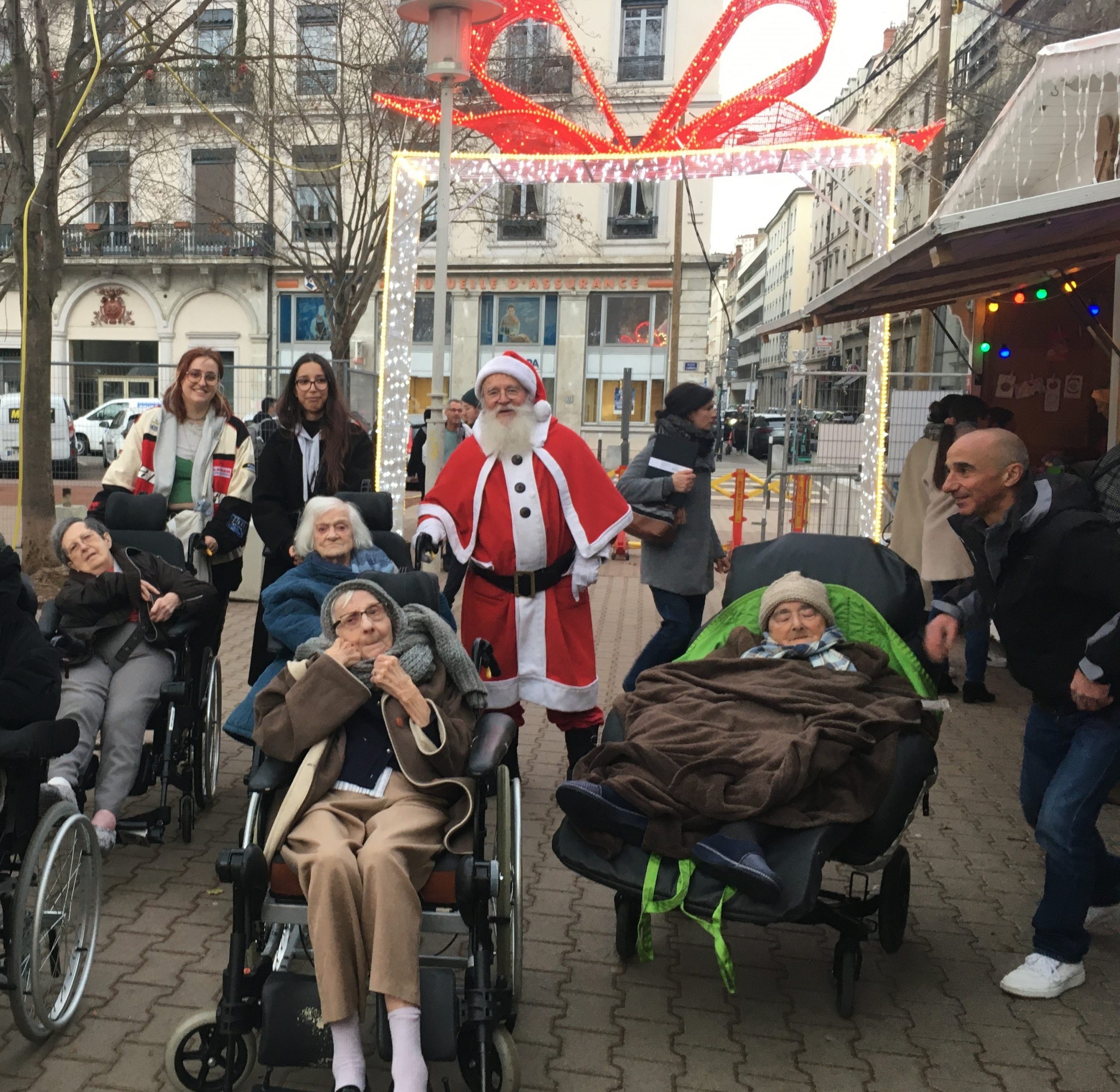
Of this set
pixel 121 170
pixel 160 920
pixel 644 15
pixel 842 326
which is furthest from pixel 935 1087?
pixel 842 326

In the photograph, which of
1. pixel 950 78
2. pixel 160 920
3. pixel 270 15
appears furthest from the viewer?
pixel 950 78

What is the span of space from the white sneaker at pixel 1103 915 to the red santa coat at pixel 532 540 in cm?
197

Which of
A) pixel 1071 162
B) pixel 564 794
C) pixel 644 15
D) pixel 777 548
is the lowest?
pixel 564 794

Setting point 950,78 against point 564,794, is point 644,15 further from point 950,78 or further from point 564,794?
point 564,794

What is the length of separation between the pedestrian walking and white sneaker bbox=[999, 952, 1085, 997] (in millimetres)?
3473

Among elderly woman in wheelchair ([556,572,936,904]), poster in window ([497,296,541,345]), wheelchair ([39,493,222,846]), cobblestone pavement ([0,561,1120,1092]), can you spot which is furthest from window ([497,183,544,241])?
elderly woman in wheelchair ([556,572,936,904])

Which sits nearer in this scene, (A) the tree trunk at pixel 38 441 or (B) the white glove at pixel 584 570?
(B) the white glove at pixel 584 570

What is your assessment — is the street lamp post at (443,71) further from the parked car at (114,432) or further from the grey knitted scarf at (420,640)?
the parked car at (114,432)

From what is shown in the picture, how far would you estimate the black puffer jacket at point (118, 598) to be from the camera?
4504mm

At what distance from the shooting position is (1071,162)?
7211 mm

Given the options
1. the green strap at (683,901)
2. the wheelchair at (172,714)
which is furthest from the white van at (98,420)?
the green strap at (683,901)

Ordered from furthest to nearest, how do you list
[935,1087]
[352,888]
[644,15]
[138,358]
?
[138,358]
[644,15]
[935,1087]
[352,888]

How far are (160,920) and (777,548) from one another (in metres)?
2.59

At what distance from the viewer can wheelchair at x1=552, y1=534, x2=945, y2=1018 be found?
127 inches
